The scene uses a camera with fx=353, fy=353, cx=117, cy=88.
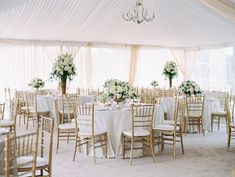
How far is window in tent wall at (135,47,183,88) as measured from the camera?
15727mm

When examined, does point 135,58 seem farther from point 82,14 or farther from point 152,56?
point 82,14

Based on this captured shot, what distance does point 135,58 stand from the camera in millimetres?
15555

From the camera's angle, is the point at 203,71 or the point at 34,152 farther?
the point at 203,71

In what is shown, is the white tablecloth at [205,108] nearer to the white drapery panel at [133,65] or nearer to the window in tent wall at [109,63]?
the window in tent wall at [109,63]

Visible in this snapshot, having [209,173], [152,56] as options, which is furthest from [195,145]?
[152,56]

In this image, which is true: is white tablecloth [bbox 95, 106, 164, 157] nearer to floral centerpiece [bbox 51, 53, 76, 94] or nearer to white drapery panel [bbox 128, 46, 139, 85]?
floral centerpiece [bbox 51, 53, 76, 94]

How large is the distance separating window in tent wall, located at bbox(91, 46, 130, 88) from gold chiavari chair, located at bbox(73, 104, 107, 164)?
8082 millimetres

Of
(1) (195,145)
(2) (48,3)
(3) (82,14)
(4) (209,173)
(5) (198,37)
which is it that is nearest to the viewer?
(4) (209,173)

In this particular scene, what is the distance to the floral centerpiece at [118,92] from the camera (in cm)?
692

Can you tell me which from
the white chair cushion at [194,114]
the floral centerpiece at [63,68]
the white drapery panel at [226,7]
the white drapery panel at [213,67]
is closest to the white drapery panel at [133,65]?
the white drapery panel at [213,67]

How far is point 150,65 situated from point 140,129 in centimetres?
972

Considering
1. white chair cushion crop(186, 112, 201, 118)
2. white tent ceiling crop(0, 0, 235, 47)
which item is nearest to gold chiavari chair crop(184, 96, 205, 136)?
white chair cushion crop(186, 112, 201, 118)

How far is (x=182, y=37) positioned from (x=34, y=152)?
10680 mm

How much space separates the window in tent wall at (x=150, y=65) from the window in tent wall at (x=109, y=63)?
65cm
